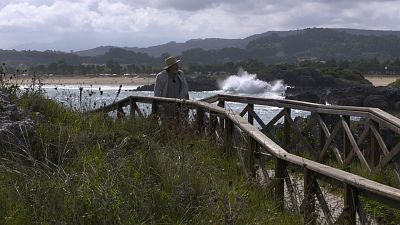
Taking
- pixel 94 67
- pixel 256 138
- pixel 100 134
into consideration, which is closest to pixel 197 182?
pixel 256 138

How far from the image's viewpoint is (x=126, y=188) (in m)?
4.84

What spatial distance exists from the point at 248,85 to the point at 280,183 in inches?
3648

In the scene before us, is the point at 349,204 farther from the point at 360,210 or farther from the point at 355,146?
the point at 355,146

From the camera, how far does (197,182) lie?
525 centimetres

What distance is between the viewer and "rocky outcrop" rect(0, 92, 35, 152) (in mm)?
6277

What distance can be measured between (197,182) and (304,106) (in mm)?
4636

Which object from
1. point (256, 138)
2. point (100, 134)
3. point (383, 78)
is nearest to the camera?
point (256, 138)

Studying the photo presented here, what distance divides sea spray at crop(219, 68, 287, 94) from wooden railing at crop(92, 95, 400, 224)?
75.0m

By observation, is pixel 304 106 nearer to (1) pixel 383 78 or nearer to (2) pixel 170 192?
(2) pixel 170 192

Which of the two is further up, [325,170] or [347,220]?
[325,170]

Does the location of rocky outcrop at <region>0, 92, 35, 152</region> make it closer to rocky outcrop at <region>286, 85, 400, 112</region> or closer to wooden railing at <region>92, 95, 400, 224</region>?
wooden railing at <region>92, 95, 400, 224</region>

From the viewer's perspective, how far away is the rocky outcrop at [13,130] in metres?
6.28

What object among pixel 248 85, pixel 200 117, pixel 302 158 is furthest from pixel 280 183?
pixel 248 85

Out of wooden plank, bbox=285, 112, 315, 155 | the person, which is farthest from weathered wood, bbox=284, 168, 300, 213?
the person
